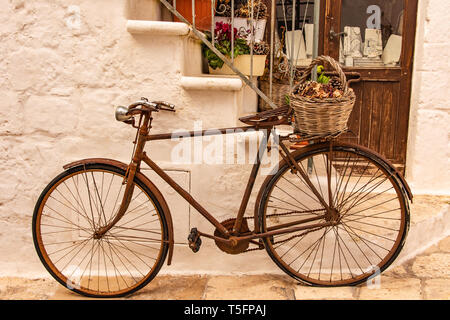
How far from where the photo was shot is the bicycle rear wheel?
9.83ft

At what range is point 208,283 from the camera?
9.63 ft

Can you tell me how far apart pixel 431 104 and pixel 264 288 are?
2.25 meters

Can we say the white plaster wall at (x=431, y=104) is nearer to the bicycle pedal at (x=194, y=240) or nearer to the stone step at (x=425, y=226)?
the stone step at (x=425, y=226)

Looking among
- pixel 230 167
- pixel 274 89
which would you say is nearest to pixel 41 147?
pixel 230 167

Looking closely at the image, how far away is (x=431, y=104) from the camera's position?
3.96m

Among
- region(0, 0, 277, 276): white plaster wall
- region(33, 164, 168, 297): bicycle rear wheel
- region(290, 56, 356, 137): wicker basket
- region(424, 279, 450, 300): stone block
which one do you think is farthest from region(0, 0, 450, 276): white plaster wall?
region(424, 279, 450, 300): stone block

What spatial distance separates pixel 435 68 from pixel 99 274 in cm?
311

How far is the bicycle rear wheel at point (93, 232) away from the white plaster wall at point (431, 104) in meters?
2.39

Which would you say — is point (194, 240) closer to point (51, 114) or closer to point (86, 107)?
point (86, 107)

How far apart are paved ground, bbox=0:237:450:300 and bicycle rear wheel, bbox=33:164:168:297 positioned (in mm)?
150

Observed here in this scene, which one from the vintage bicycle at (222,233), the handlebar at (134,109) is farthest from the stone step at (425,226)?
the handlebar at (134,109)

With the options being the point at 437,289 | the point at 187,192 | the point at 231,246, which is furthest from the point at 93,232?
the point at 437,289

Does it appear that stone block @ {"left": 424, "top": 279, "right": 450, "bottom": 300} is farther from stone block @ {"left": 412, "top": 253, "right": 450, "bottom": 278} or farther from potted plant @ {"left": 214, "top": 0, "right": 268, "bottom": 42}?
potted plant @ {"left": 214, "top": 0, "right": 268, "bottom": 42}

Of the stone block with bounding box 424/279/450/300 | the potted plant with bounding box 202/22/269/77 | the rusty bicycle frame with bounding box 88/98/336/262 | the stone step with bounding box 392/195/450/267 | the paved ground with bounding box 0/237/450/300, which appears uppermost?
the potted plant with bounding box 202/22/269/77
